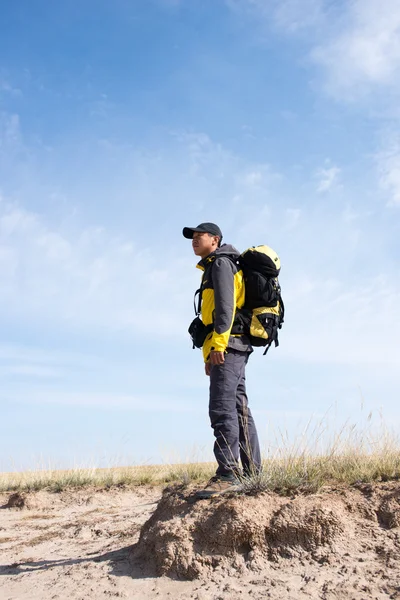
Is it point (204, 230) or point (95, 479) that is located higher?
point (204, 230)

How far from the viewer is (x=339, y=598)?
3887 mm

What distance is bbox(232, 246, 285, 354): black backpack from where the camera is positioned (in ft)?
17.1

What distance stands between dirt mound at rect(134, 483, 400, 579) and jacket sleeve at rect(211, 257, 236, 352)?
1.38 meters

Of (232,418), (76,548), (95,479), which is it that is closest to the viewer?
(232,418)

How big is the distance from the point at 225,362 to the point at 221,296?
612mm

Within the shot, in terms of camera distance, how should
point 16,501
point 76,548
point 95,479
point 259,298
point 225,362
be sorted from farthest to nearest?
point 95,479 < point 16,501 < point 76,548 < point 259,298 < point 225,362

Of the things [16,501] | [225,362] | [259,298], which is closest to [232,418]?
[225,362]

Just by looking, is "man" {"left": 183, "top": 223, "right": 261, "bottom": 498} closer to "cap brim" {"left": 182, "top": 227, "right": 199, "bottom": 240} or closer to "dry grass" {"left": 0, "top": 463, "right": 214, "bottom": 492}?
"cap brim" {"left": 182, "top": 227, "right": 199, "bottom": 240}

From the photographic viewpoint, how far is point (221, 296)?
16.3 ft

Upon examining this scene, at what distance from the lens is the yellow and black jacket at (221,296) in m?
4.94

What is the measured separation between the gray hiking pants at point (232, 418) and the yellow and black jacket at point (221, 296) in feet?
0.65

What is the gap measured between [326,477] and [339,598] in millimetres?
1697

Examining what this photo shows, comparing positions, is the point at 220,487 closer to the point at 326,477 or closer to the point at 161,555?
the point at 161,555

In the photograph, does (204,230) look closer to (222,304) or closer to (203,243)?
(203,243)
